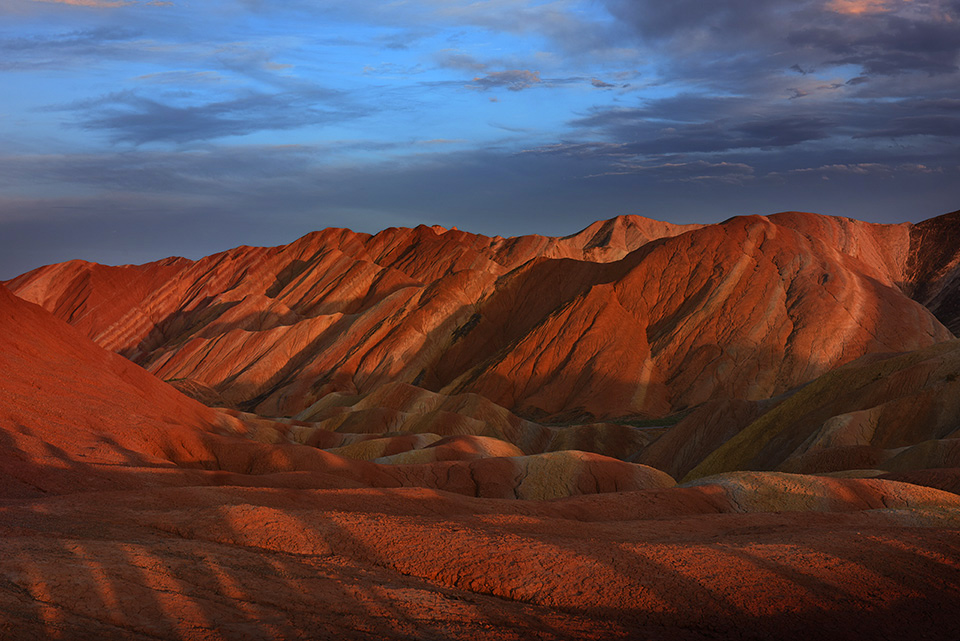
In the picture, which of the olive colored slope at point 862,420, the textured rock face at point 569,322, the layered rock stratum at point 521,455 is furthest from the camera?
the textured rock face at point 569,322

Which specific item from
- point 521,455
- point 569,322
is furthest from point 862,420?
point 569,322

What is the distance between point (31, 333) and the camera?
118ft

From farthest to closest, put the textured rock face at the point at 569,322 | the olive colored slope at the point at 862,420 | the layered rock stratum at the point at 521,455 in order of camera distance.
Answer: the textured rock face at the point at 569,322, the olive colored slope at the point at 862,420, the layered rock stratum at the point at 521,455

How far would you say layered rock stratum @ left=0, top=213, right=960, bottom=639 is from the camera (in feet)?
34.9

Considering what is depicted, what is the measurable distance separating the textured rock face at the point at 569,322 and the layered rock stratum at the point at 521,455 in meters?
0.29

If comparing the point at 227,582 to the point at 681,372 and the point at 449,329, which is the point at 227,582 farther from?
the point at 449,329

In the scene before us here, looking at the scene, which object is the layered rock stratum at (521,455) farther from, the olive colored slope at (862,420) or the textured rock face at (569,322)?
the textured rock face at (569,322)

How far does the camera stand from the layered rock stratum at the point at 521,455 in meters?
10.6

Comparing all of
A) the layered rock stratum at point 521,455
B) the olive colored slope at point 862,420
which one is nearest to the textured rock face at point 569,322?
the layered rock stratum at point 521,455

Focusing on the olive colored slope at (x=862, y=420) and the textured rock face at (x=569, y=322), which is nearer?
the olive colored slope at (x=862, y=420)

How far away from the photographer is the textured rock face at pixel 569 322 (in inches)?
2422

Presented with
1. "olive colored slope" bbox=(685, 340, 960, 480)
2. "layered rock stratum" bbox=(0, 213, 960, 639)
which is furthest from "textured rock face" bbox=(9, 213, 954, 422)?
"olive colored slope" bbox=(685, 340, 960, 480)

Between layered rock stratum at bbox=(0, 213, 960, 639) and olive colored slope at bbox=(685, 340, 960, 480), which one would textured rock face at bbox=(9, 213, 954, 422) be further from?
olive colored slope at bbox=(685, 340, 960, 480)

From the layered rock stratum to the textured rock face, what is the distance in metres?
0.29
